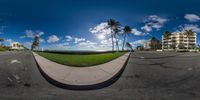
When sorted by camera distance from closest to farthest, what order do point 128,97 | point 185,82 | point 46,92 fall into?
1. point 128,97
2. point 46,92
3. point 185,82

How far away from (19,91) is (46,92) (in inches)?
31.4

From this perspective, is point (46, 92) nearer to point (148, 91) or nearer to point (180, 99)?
point (148, 91)

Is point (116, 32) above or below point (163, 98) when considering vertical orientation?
above

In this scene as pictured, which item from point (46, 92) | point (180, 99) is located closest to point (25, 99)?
point (46, 92)

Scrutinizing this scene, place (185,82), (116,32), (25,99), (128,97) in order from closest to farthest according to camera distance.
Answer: (25,99)
(128,97)
(185,82)
(116,32)

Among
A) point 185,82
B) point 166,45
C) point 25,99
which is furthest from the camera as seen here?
point 166,45

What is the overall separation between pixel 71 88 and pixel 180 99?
3331 mm

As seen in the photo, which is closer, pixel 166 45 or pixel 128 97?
pixel 128 97

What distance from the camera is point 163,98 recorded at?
5.37 meters

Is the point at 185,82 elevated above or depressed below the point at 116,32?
below

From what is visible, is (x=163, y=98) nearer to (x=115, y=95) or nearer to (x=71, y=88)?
(x=115, y=95)

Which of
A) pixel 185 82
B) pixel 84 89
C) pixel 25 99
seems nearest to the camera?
pixel 25 99

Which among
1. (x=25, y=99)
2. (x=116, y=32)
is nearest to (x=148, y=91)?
(x=25, y=99)

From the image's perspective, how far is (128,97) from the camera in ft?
18.0
